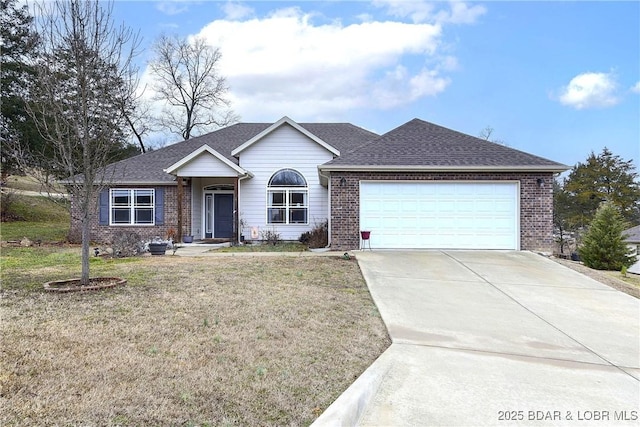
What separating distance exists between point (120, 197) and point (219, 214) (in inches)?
158

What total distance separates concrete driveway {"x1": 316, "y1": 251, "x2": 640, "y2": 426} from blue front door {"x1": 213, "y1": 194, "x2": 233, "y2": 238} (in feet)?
33.9

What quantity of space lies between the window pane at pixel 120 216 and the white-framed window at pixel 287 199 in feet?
18.9

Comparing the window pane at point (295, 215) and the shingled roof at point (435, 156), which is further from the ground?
the shingled roof at point (435, 156)

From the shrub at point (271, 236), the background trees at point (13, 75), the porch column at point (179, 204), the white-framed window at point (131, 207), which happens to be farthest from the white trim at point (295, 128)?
the background trees at point (13, 75)

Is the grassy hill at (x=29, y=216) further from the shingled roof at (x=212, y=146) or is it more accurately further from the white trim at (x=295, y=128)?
the white trim at (x=295, y=128)

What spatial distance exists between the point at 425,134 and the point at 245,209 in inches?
299

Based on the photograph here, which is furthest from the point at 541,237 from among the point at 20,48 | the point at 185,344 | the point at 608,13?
the point at 20,48

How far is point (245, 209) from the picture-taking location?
1742 centimetres

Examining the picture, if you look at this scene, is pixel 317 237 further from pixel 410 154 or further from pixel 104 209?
pixel 104 209

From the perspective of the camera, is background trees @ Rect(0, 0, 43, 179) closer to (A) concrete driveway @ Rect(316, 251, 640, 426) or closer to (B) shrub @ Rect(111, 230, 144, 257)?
(B) shrub @ Rect(111, 230, 144, 257)

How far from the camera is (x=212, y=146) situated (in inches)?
788

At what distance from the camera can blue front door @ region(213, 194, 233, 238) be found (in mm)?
18750

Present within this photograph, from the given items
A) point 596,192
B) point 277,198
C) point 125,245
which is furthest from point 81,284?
point 596,192

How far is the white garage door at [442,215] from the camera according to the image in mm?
13344
